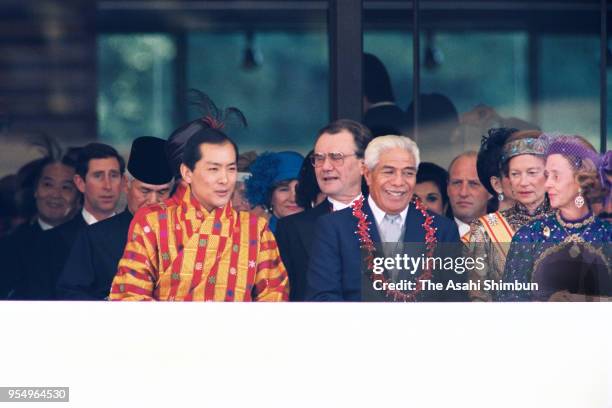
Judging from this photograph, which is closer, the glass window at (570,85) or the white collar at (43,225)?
the white collar at (43,225)

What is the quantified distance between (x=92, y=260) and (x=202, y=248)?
424 mm

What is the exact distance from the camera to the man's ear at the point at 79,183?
4.52 m

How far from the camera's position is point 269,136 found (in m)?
4.66

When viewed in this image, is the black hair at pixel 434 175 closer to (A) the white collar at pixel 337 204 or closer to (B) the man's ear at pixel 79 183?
(A) the white collar at pixel 337 204

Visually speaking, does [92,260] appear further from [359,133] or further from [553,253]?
[553,253]

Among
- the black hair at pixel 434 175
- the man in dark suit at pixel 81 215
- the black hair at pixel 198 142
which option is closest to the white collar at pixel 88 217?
the man in dark suit at pixel 81 215

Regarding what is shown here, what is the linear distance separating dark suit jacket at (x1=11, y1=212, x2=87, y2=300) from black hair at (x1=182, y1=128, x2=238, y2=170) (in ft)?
1.51

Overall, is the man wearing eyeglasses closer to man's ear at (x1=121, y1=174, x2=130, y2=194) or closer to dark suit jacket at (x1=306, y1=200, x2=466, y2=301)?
dark suit jacket at (x1=306, y1=200, x2=466, y2=301)

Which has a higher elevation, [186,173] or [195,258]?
[186,173]

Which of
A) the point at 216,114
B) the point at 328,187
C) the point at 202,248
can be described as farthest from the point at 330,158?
the point at 202,248

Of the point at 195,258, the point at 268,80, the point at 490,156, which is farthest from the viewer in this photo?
the point at 268,80

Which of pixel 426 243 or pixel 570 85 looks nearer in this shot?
pixel 426 243

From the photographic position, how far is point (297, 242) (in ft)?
14.9

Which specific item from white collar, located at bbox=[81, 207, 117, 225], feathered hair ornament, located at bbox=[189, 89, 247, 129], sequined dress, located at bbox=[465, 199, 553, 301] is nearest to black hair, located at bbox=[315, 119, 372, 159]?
feathered hair ornament, located at bbox=[189, 89, 247, 129]
